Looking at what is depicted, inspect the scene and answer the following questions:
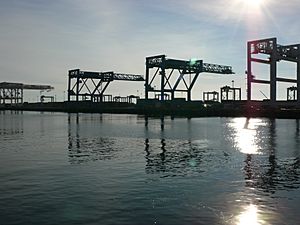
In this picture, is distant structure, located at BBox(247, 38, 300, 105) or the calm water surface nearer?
the calm water surface

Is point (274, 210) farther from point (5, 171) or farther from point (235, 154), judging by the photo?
point (235, 154)

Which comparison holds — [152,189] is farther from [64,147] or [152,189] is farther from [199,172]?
[64,147]

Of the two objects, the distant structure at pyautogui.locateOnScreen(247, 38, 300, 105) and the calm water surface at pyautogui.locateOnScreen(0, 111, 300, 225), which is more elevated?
the distant structure at pyautogui.locateOnScreen(247, 38, 300, 105)

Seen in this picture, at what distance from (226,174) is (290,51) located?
7813 centimetres

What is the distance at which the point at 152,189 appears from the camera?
15.4 meters

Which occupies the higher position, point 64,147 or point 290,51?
point 290,51

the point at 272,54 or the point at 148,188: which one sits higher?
the point at 272,54

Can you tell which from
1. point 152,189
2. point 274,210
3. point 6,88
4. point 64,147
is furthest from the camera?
point 6,88

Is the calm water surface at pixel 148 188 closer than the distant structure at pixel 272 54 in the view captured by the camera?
Yes

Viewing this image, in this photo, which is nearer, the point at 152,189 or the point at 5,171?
the point at 152,189

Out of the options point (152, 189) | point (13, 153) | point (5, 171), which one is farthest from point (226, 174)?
point (13, 153)

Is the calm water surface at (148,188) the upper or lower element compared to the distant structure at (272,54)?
lower

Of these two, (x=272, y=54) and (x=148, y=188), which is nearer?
(x=148, y=188)

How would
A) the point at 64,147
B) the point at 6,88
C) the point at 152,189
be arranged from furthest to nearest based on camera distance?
1. the point at 6,88
2. the point at 64,147
3. the point at 152,189
